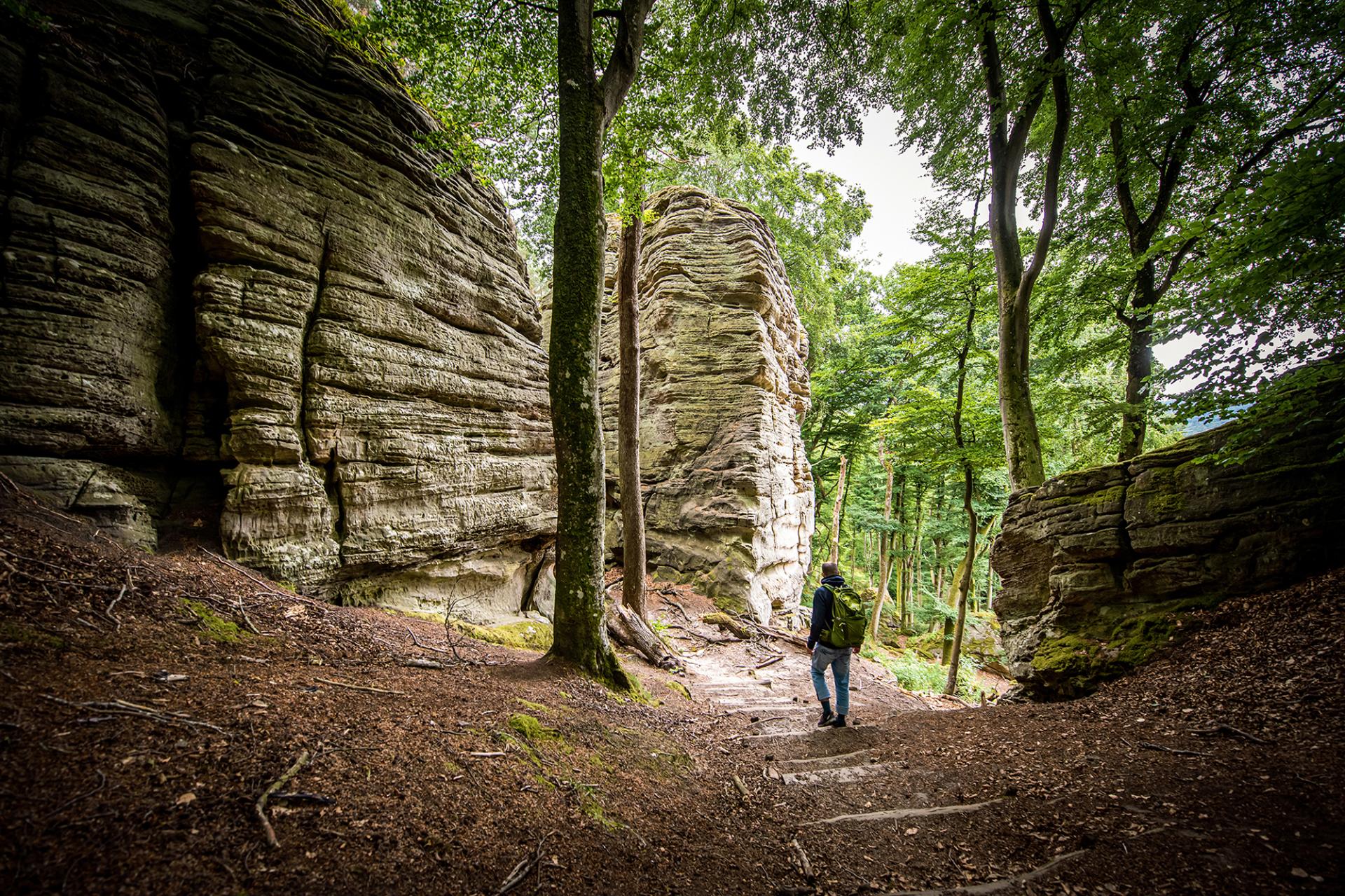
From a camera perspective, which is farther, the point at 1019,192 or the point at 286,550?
the point at 1019,192

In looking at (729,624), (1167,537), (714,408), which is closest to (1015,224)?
(1167,537)

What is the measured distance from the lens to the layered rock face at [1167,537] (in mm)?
5078

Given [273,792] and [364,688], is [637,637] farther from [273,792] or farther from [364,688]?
[273,792]

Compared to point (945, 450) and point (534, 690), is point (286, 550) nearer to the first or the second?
point (534, 690)

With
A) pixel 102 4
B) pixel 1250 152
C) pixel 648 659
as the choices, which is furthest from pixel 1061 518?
pixel 102 4

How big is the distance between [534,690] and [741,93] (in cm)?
1088

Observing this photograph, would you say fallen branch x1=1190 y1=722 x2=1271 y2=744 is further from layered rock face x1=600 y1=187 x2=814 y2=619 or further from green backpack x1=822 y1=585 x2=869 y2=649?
layered rock face x1=600 y1=187 x2=814 y2=619

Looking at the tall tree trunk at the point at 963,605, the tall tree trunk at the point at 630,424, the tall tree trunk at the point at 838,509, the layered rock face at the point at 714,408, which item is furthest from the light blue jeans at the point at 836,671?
the tall tree trunk at the point at 838,509

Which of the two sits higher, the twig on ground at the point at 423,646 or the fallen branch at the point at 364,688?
the fallen branch at the point at 364,688

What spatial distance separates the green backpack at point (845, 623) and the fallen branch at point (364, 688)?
15.7 ft

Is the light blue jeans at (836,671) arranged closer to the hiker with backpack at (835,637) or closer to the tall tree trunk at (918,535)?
the hiker with backpack at (835,637)

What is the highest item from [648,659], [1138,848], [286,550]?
[286,550]

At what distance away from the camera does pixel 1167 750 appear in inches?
153

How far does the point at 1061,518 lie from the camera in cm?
690
